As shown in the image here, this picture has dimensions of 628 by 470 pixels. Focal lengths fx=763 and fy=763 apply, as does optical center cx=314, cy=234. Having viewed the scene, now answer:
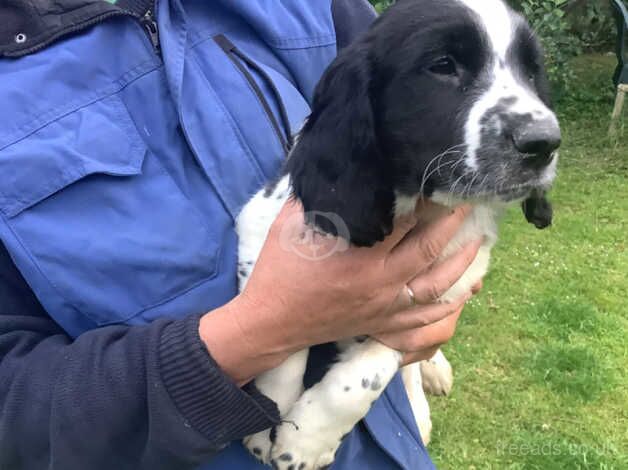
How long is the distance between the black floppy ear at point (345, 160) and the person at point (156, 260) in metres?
0.07

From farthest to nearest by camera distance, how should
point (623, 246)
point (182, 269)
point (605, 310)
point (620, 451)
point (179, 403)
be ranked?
point (623, 246), point (605, 310), point (620, 451), point (182, 269), point (179, 403)

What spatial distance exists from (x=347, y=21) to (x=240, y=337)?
813mm

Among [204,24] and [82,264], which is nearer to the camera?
[82,264]

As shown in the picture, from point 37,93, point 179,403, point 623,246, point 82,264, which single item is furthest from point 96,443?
point 623,246

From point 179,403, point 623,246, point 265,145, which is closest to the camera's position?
point 179,403

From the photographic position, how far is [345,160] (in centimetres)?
143

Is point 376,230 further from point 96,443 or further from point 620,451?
point 620,451

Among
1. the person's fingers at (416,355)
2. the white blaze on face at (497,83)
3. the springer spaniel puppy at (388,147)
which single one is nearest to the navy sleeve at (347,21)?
the springer spaniel puppy at (388,147)

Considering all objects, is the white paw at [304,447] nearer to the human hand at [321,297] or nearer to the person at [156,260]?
the person at [156,260]

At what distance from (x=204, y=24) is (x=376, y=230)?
0.53 m

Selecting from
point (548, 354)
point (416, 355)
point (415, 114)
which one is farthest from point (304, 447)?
point (548, 354)

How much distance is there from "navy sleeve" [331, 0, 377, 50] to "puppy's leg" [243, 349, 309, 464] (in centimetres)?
70

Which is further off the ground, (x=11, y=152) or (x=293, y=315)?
(x=11, y=152)

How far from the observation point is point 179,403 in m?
1.21
